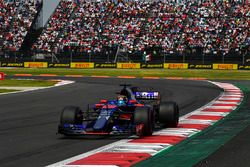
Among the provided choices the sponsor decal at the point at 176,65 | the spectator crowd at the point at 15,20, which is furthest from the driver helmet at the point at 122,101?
the spectator crowd at the point at 15,20

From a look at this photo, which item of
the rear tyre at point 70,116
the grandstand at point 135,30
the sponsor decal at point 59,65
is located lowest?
the sponsor decal at point 59,65

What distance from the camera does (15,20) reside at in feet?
190

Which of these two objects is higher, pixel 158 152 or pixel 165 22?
pixel 165 22

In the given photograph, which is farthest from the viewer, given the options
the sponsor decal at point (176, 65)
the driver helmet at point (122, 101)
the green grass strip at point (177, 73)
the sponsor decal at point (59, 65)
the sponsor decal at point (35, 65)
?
the sponsor decal at point (35, 65)

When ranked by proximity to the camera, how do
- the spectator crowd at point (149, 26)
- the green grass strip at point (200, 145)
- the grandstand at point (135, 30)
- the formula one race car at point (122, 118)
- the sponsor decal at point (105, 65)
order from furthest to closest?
the sponsor decal at point (105, 65) < the spectator crowd at point (149, 26) < the grandstand at point (135, 30) < the formula one race car at point (122, 118) < the green grass strip at point (200, 145)

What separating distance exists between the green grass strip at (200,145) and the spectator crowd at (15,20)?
1782 inches

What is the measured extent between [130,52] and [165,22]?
215 inches

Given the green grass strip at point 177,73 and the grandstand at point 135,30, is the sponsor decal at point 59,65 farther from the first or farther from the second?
the green grass strip at point 177,73

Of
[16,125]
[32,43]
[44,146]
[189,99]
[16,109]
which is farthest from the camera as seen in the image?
[32,43]

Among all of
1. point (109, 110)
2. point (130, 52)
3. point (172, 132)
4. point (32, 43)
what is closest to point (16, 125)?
point (109, 110)

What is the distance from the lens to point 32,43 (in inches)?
2247

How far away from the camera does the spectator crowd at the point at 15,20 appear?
55.5 meters

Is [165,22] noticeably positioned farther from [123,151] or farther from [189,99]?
[123,151]

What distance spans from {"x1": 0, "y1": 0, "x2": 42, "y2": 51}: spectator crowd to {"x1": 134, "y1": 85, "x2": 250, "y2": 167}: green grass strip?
45.3m
